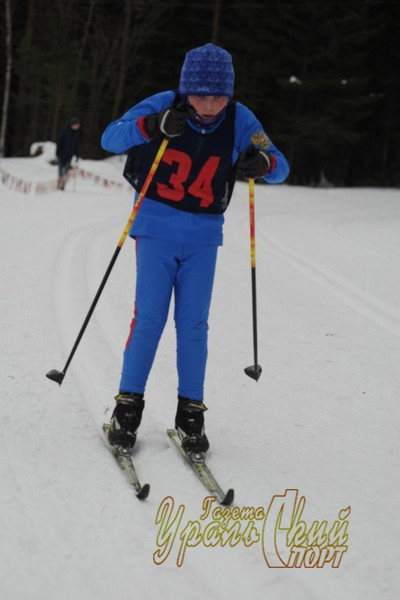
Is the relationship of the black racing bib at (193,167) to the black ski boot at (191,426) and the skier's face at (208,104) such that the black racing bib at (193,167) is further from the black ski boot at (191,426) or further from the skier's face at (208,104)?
the black ski boot at (191,426)

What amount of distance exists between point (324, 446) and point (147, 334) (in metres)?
1.20

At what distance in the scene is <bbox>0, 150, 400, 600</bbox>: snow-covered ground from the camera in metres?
2.24

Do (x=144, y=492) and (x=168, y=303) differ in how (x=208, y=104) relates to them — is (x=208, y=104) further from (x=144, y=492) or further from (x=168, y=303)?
(x=144, y=492)

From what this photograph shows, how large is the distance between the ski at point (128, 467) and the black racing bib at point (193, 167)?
125 centimetres

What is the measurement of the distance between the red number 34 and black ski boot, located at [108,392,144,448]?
1056 millimetres

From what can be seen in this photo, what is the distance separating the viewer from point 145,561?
2.27m

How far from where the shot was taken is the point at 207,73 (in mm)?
2949

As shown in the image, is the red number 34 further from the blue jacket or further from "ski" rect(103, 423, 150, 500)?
"ski" rect(103, 423, 150, 500)

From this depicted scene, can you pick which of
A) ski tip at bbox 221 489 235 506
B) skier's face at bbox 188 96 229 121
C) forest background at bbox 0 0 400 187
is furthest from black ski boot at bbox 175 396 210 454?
forest background at bbox 0 0 400 187

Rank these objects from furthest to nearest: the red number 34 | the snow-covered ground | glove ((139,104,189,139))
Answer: the red number 34, glove ((139,104,189,139)), the snow-covered ground

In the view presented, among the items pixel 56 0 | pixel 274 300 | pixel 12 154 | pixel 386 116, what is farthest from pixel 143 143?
pixel 386 116

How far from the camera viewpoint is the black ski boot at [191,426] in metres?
3.13

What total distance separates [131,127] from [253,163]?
2.08ft

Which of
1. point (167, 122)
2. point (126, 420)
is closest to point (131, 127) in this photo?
point (167, 122)
